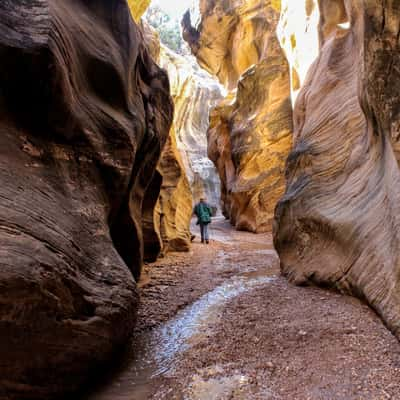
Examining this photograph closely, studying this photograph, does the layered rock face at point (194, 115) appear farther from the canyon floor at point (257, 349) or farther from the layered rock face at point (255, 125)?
the canyon floor at point (257, 349)

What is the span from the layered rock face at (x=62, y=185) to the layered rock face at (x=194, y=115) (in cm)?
2495

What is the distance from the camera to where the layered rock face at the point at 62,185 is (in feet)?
8.27

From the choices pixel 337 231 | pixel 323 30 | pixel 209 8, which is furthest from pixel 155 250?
pixel 209 8

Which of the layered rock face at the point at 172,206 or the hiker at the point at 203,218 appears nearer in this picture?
the layered rock face at the point at 172,206

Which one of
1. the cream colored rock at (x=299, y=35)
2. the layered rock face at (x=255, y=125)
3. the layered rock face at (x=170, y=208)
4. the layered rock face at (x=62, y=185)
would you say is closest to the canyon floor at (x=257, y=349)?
the layered rock face at (x=62, y=185)

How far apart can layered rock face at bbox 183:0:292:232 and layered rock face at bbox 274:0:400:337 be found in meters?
6.60

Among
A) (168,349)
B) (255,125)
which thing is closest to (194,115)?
(255,125)

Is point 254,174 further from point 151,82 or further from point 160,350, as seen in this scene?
point 160,350

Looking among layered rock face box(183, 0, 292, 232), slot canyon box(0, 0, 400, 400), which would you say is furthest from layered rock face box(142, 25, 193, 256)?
layered rock face box(183, 0, 292, 232)

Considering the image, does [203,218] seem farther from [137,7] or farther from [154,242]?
[137,7]

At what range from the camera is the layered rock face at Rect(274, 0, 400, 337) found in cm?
334

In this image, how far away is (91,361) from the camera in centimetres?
295

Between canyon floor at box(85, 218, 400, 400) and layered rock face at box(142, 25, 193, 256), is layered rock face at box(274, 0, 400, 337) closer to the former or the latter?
canyon floor at box(85, 218, 400, 400)

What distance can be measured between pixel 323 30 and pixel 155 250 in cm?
807
